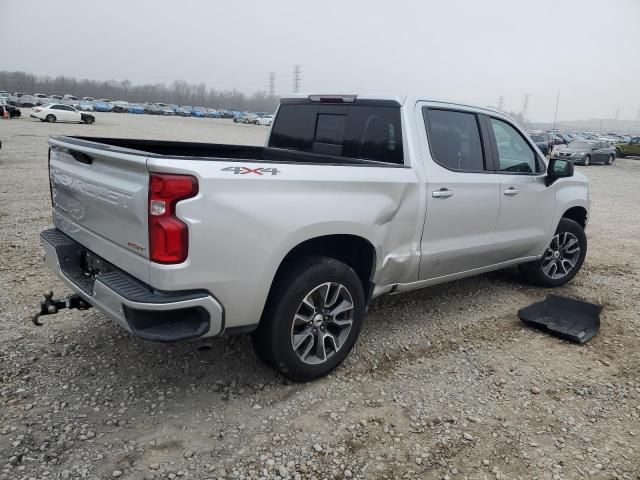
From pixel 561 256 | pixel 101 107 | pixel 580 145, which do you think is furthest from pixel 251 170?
pixel 101 107

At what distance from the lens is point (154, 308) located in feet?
8.32

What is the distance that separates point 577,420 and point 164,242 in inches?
108

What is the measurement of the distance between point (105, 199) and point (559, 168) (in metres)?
4.10

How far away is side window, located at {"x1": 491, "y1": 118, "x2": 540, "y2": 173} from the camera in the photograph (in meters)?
4.60

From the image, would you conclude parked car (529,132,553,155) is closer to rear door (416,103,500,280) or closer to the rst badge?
rear door (416,103,500,280)

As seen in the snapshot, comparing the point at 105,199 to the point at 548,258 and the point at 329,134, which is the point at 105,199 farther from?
the point at 548,258

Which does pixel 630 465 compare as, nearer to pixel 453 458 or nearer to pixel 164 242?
pixel 453 458

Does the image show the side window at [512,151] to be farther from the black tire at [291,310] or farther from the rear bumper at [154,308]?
the rear bumper at [154,308]

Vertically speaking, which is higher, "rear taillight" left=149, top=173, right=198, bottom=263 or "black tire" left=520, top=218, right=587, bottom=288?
"rear taillight" left=149, top=173, right=198, bottom=263

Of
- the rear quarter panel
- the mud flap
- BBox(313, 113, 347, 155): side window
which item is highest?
BBox(313, 113, 347, 155): side window

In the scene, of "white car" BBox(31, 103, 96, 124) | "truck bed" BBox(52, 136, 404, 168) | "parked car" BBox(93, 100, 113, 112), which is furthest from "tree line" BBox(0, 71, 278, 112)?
"truck bed" BBox(52, 136, 404, 168)

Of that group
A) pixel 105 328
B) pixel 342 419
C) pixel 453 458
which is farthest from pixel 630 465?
pixel 105 328

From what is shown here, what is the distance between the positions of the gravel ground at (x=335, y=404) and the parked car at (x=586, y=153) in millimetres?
26328

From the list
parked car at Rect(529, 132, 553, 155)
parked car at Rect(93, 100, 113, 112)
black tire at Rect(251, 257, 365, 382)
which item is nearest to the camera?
black tire at Rect(251, 257, 365, 382)
